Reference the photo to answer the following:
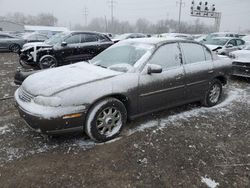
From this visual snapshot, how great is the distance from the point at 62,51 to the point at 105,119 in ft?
19.9

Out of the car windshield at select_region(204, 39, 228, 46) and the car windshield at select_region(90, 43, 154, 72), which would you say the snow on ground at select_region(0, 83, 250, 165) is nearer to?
the car windshield at select_region(90, 43, 154, 72)

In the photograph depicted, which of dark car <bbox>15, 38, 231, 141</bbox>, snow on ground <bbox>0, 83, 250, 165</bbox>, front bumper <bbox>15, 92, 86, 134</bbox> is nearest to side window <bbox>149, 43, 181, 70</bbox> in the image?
dark car <bbox>15, 38, 231, 141</bbox>

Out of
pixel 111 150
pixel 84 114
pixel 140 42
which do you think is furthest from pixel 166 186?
pixel 140 42

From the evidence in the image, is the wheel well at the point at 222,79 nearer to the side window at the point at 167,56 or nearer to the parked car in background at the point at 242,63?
the side window at the point at 167,56

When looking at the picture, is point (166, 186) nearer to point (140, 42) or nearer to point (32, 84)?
point (32, 84)

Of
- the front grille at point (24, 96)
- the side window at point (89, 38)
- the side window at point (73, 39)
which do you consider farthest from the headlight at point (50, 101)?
the side window at point (89, 38)

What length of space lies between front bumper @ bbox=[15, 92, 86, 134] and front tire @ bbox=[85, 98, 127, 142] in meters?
0.15

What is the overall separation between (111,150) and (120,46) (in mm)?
2241

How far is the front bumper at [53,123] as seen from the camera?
3.19 meters

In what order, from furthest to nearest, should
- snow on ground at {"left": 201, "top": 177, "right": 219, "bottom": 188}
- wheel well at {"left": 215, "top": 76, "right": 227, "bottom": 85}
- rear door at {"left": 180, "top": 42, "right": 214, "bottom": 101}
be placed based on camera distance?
1. wheel well at {"left": 215, "top": 76, "right": 227, "bottom": 85}
2. rear door at {"left": 180, "top": 42, "right": 214, "bottom": 101}
3. snow on ground at {"left": 201, "top": 177, "right": 219, "bottom": 188}

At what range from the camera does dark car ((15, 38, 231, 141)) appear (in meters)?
3.28

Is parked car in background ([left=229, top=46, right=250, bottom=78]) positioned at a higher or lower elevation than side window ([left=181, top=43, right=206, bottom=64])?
lower

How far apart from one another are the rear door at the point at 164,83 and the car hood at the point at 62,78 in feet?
1.97

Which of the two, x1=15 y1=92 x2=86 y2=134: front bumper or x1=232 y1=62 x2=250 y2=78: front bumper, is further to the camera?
x1=232 y1=62 x2=250 y2=78: front bumper
